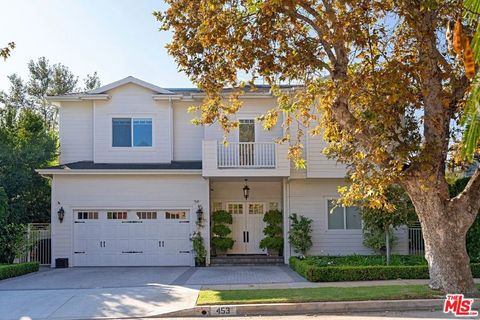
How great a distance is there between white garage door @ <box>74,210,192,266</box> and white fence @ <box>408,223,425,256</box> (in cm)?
903

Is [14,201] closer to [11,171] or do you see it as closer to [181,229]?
[11,171]

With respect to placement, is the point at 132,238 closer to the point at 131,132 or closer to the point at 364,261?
the point at 131,132

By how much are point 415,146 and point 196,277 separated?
8.67m

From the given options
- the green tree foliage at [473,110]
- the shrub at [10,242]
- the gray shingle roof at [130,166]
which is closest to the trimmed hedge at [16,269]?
the shrub at [10,242]

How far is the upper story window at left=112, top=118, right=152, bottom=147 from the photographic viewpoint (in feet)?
70.1

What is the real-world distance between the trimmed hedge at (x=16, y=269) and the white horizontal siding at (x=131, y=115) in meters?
5.15

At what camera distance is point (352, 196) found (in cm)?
1124

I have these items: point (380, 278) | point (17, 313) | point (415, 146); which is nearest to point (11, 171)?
point (17, 313)

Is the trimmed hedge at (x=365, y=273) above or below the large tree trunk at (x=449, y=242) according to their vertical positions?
below

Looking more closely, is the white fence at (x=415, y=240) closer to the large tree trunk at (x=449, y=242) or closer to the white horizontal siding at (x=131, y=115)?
the large tree trunk at (x=449, y=242)

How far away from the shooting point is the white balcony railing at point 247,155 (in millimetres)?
19297

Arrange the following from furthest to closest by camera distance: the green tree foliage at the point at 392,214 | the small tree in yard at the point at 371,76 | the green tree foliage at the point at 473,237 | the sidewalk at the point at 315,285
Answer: the green tree foliage at the point at 473,237
the green tree foliage at the point at 392,214
the sidewalk at the point at 315,285
the small tree in yard at the point at 371,76

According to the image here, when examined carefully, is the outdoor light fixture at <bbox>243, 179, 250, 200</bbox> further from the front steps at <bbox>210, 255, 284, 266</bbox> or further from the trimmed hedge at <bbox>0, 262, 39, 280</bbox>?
the trimmed hedge at <bbox>0, 262, 39, 280</bbox>

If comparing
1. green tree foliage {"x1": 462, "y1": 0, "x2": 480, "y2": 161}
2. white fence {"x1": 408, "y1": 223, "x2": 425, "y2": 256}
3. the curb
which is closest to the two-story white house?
white fence {"x1": 408, "y1": 223, "x2": 425, "y2": 256}
